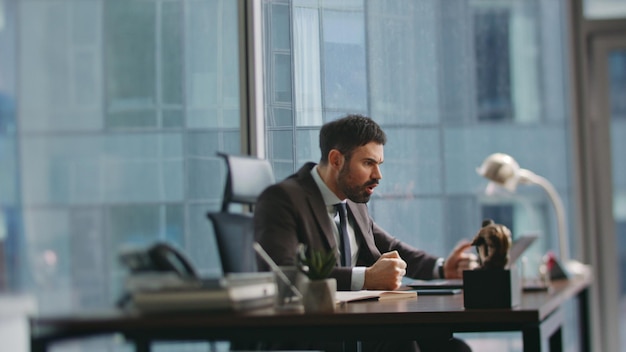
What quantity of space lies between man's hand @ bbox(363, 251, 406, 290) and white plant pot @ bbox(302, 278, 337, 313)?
1.87 ft

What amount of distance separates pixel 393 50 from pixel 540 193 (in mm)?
2461

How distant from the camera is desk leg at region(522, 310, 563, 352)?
209cm

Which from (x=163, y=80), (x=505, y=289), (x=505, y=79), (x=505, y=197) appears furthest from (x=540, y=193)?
(x=505, y=289)

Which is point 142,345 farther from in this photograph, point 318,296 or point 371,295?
point 371,295

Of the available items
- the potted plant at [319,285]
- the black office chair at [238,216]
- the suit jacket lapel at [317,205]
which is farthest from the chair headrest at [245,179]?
the potted plant at [319,285]

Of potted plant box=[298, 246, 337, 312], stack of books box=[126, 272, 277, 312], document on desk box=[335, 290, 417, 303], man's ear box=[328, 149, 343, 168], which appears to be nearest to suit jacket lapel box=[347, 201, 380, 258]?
man's ear box=[328, 149, 343, 168]

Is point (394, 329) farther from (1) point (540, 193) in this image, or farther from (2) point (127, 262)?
(1) point (540, 193)

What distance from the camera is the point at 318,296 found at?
2.05 metres

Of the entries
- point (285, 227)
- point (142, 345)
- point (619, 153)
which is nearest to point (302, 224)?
point (285, 227)

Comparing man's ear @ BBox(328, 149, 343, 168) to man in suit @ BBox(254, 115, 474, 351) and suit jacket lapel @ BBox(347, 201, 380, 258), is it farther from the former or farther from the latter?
suit jacket lapel @ BBox(347, 201, 380, 258)

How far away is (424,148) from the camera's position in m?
4.31

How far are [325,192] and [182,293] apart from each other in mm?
1196

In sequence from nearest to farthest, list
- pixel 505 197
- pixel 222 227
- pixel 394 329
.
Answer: pixel 394 329
pixel 222 227
pixel 505 197

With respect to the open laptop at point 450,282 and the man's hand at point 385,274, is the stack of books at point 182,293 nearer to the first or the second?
the man's hand at point 385,274
